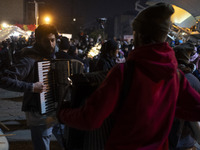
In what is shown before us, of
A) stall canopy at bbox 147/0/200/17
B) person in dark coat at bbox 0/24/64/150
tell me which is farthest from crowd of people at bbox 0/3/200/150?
stall canopy at bbox 147/0/200/17

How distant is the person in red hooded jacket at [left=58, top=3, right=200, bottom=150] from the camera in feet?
4.31

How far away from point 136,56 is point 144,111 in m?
0.35

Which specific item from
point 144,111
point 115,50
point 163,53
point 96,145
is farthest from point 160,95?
point 115,50

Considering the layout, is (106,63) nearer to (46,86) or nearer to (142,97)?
(46,86)

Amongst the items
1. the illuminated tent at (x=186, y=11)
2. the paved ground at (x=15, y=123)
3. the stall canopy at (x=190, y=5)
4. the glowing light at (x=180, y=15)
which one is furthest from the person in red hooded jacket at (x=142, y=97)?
the glowing light at (x=180, y=15)

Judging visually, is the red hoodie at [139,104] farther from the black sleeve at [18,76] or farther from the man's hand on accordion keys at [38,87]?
the black sleeve at [18,76]

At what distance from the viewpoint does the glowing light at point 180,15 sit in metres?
33.6

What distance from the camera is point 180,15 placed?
3469 cm

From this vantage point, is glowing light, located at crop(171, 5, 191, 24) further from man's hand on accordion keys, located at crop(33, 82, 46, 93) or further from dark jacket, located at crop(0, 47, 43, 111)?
man's hand on accordion keys, located at crop(33, 82, 46, 93)

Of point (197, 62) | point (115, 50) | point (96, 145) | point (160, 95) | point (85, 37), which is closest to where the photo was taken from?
point (160, 95)

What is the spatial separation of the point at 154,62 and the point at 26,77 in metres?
1.74

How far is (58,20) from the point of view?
7256 centimetres

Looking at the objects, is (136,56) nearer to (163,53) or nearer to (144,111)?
(163,53)

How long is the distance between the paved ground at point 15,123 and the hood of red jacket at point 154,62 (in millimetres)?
2818
